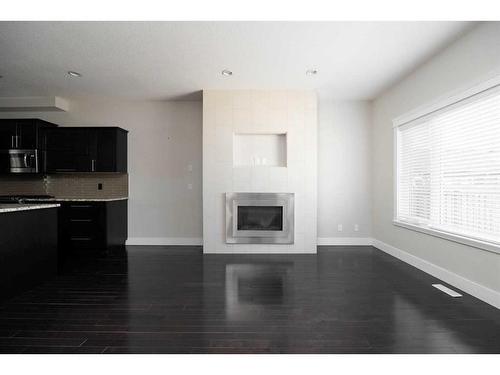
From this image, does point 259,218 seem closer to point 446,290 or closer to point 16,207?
point 446,290

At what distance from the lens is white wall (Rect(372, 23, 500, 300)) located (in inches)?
104

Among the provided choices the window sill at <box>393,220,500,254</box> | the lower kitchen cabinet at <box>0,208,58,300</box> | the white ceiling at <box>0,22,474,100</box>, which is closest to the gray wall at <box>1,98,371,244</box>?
the white ceiling at <box>0,22,474,100</box>

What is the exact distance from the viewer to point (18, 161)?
4.86 meters

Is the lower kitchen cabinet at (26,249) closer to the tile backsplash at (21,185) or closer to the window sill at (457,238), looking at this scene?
the tile backsplash at (21,185)

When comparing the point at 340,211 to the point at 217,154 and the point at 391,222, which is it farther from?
the point at 217,154

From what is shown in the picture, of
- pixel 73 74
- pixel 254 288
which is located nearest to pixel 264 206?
pixel 254 288

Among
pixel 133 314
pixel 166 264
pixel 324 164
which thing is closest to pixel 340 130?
pixel 324 164

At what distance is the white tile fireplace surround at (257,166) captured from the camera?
15.5ft

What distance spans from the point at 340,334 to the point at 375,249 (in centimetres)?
322

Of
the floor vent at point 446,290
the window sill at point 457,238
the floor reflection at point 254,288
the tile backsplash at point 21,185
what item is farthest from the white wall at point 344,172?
the tile backsplash at point 21,185

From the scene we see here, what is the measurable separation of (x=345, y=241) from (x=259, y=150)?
2.27m

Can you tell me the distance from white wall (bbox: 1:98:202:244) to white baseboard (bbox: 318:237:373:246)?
227 cm

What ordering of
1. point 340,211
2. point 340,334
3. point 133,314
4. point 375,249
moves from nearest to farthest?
point 340,334 < point 133,314 < point 375,249 < point 340,211

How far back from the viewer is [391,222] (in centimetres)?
461
